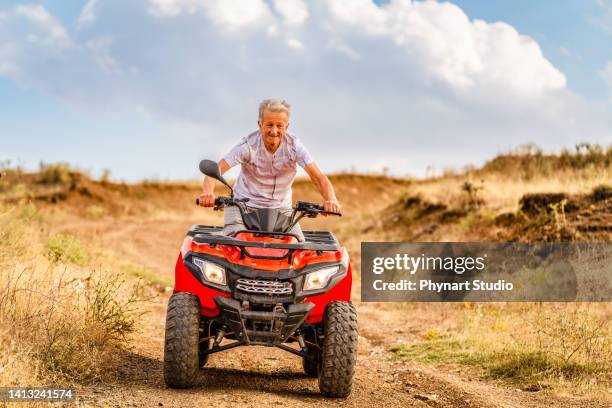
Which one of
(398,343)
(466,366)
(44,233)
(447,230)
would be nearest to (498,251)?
(447,230)

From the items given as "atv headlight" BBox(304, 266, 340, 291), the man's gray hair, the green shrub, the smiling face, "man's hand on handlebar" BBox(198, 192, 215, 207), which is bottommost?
"atv headlight" BBox(304, 266, 340, 291)

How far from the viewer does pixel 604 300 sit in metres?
11.3

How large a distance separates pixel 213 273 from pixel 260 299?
495 mm

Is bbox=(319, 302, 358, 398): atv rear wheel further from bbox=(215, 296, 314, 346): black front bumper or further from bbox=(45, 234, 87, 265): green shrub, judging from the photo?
bbox=(45, 234, 87, 265): green shrub

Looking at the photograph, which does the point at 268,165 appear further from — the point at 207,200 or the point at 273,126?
the point at 207,200

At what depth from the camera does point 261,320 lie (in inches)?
253

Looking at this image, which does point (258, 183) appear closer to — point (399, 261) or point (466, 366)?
point (466, 366)

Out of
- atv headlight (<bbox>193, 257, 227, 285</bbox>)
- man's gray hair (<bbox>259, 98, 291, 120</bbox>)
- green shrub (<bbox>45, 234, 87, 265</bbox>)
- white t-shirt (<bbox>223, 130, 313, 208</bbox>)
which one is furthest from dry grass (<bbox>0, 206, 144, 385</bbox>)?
man's gray hair (<bbox>259, 98, 291, 120</bbox>)

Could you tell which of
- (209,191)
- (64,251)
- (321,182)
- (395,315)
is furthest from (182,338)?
(395,315)

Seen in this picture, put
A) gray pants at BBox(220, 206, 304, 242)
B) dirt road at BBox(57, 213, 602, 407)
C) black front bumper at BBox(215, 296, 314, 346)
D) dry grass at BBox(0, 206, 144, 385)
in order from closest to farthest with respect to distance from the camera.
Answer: black front bumper at BBox(215, 296, 314, 346)
dirt road at BBox(57, 213, 602, 407)
dry grass at BBox(0, 206, 144, 385)
gray pants at BBox(220, 206, 304, 242)

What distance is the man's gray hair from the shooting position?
7141mm

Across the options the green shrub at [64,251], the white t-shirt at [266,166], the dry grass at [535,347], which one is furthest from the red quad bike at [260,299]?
the green shrub at [64,251]

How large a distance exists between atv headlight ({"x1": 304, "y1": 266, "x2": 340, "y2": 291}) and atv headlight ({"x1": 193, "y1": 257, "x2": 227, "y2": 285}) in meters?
0.73

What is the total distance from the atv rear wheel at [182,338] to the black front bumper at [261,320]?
26cm
